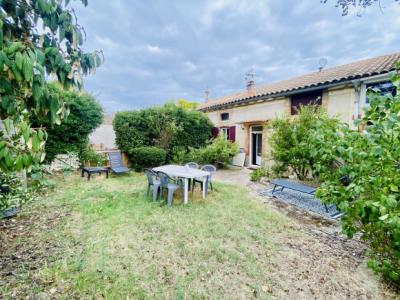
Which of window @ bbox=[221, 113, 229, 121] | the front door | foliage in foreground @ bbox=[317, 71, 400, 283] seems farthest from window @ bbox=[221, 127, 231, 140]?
foliage in foreground @ bbox=[317, 71, 400, 283]

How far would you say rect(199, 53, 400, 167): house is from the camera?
723cm

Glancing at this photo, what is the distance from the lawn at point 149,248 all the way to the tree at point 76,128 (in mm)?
3848

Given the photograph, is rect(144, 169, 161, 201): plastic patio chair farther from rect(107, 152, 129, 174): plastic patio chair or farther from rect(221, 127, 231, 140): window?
rect(221, 127, 231, 140): window

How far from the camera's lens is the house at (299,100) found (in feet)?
23.7

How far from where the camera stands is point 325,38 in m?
8.88

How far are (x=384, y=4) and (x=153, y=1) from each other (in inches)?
231

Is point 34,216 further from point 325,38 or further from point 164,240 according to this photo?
point 325,38

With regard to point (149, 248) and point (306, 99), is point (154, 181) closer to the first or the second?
point (149, 248)

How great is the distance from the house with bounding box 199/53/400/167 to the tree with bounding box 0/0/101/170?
6.90 metres

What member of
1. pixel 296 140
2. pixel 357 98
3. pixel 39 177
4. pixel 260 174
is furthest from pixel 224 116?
pixel 39 177

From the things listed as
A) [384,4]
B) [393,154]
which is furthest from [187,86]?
[393,154]

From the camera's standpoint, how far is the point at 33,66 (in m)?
1.10

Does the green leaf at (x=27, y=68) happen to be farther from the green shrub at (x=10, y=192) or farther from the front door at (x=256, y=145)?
the front door at (x=256, y=145)

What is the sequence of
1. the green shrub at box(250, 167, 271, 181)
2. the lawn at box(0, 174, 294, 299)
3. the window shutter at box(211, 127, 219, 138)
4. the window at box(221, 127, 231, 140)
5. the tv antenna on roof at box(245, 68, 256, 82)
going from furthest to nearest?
the tv antenna on roof at box(245, 68, 256, 82), the window shutter at box(211, 127, 219, 138), the window at box(221, 127, 231, 140), the green shrub at box(250, 167, 271, 181), the lawn at box(0, 174, 294, 299)
